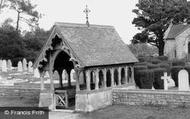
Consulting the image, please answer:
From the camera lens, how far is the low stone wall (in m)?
17.5

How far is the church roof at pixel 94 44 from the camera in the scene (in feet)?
60.4

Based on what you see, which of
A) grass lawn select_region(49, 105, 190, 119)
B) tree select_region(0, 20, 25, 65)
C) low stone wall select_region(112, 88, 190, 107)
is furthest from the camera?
tree select_region(0, 20, 25, 65)

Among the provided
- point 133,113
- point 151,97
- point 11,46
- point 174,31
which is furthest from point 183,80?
point 174,31

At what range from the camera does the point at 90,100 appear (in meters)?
18.3

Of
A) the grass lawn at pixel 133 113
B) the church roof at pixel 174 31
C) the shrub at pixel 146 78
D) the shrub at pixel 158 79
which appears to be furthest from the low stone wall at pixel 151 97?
the church roof at pixel 174 31

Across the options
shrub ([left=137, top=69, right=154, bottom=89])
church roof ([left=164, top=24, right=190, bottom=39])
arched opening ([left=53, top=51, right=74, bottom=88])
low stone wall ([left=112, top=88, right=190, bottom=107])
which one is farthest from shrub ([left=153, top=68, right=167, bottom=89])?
church roof ([left=164, top=24, right=190, bottom=39])

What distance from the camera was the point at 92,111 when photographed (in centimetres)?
1827

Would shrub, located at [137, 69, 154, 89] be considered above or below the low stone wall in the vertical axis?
above

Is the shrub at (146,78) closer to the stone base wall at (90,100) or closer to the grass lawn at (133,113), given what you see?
the stone base wall at (90,100)

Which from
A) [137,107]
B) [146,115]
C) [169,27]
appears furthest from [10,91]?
[169,27]

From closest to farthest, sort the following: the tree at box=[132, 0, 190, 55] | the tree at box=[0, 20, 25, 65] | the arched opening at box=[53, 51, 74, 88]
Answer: the arched opening at box=[53, 51, 74, 88], the tree at box=[0, 20, 25, 65], the tree at box=[132, 0, 190, 55]

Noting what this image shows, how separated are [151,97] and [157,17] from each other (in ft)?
169

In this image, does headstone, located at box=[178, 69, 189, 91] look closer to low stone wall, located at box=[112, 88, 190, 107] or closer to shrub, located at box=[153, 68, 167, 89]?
low stone wall, located at box=[112, 88, 190, 107]

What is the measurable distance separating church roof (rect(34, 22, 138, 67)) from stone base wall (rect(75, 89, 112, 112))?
5.59 ft
